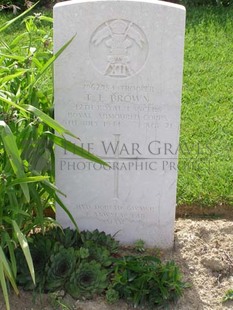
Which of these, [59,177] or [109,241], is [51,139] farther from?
[109,241]

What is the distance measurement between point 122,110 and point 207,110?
5.37ft

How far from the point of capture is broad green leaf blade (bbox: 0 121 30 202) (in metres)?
2.62

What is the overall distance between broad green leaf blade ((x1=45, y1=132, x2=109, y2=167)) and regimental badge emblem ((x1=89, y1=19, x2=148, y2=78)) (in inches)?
15.7

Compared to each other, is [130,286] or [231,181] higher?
[231,181]

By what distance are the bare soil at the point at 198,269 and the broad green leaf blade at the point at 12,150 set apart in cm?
59

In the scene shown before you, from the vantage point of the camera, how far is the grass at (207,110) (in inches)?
154

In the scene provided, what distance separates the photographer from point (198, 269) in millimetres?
3365

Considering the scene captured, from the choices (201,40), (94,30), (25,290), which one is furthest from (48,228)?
(201,40)

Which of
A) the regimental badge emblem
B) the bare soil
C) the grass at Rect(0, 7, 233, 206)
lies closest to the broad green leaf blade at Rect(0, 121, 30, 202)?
the bare soil

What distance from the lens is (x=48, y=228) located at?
3.44m

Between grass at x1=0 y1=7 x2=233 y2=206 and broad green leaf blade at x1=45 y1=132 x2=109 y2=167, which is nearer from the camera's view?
broad green leaf blade at x1=45 y1=132 x2=109 y2=167

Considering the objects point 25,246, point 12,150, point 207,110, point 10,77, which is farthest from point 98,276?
point 207,110

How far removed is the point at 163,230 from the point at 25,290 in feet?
2.67

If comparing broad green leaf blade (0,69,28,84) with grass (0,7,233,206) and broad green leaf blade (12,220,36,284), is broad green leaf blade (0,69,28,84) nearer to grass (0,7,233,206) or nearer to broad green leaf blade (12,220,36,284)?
broad green leaf blade (12,220,36,284)
